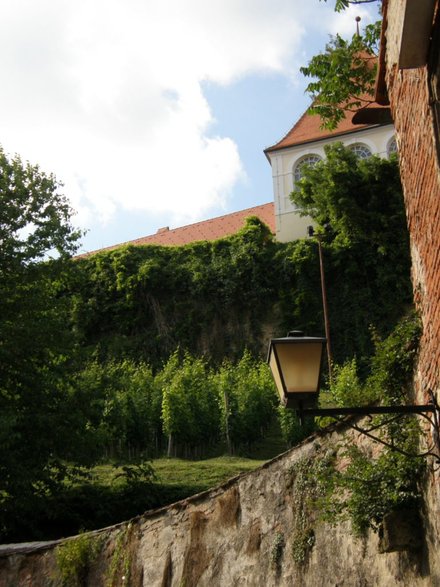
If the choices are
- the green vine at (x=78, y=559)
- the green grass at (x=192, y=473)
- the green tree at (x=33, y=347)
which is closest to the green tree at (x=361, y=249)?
the green grass at (x=192, y=473)

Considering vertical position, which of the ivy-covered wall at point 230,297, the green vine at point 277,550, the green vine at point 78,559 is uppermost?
the ivy-covered wall at point 230,297

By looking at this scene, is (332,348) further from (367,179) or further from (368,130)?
(368,130)

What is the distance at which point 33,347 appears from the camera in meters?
13.3

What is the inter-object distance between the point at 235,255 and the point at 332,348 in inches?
227

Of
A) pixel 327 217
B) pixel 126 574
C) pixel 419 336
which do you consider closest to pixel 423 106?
pixel 419 336

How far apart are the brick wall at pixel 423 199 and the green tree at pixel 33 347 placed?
24.6 ft

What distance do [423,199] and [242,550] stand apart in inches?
143

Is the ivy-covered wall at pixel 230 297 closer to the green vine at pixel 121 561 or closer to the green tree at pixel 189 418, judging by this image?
the green tree at pixel 189 418

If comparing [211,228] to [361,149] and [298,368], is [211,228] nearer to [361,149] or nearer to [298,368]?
[361,149]

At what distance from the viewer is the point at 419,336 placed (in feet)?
18.3

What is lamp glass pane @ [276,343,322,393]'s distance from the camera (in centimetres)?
468

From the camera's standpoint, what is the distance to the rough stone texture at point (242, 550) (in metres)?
5.73


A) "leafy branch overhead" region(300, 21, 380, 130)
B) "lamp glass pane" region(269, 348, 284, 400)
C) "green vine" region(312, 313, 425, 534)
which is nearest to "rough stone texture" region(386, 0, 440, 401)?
"green vine" region(312, 313, 425, 534)

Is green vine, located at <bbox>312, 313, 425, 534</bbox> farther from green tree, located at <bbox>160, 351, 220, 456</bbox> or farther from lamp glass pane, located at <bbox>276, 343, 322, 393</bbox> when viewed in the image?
green tree, located at <bbox>160, 351, 220, 456</bbox>
